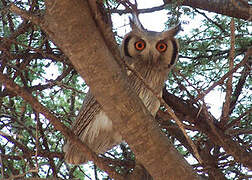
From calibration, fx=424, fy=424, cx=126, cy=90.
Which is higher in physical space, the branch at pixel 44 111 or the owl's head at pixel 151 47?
the owl's head at pixel 151 47

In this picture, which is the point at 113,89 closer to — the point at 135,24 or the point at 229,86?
the point at 229,86

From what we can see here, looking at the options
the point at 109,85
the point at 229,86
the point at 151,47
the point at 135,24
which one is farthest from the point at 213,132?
the point at 109,85

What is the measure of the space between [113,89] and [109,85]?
0.06 ft

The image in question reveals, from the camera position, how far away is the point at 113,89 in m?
1.39

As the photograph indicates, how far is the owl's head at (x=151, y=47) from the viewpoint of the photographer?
2.32m

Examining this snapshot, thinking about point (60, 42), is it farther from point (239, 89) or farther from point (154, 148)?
point (239, 89)

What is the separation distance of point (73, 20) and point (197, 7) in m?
1.38

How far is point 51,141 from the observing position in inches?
105

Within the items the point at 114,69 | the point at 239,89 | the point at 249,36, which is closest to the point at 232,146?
the point at 239,89

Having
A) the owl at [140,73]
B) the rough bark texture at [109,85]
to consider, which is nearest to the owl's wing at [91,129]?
the owl at [140,73]

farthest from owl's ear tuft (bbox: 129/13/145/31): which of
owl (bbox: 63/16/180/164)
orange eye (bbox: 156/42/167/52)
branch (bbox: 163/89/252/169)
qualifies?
branch (bbox: 163/89/252/169)

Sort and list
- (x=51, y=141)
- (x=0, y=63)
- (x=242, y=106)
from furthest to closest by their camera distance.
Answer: (x=51, y=141), (x=242, y=106), (x=0, y=63)

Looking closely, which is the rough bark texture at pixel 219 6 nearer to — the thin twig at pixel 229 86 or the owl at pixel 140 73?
the owl at pixel 140 73

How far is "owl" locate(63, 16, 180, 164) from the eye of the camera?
226cm
